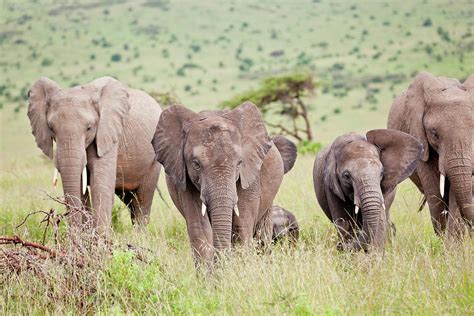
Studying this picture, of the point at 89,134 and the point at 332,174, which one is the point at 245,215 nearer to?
the point at 332,174

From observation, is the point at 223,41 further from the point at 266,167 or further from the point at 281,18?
the point at 266,167

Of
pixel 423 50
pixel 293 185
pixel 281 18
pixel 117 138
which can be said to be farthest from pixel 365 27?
pixel 117 138

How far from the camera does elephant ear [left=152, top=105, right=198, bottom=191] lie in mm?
7773

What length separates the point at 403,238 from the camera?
30.2ft

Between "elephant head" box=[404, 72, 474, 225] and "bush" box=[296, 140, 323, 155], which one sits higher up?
"elephant head" box=[404, 72, 474, 225]

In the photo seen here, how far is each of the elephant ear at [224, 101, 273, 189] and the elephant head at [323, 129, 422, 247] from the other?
0.93 meters

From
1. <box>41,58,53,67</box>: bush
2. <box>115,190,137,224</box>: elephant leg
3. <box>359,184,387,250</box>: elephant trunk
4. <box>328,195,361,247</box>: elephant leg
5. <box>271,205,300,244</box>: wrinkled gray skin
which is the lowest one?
<box>41,58,53,67</box>: bush

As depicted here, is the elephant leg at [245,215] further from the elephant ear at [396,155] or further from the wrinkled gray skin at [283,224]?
the wrinkled gray skin at [283,224]

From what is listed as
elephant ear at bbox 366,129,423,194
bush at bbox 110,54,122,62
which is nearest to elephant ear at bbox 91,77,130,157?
elephant ear at bbox 366,129,423,194

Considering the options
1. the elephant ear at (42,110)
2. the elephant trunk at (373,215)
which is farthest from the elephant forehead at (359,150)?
the elephant ear at (42,110)

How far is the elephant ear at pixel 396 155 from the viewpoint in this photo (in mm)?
8648

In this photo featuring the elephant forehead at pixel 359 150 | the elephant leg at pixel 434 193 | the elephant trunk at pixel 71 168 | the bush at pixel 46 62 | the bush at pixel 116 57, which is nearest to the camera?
the elephant forehead at pixel 359 150

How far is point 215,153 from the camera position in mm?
7305

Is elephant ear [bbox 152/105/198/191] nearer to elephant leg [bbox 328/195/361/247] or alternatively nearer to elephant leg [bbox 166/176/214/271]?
elephant leg [bbox 166/176/214/271]
